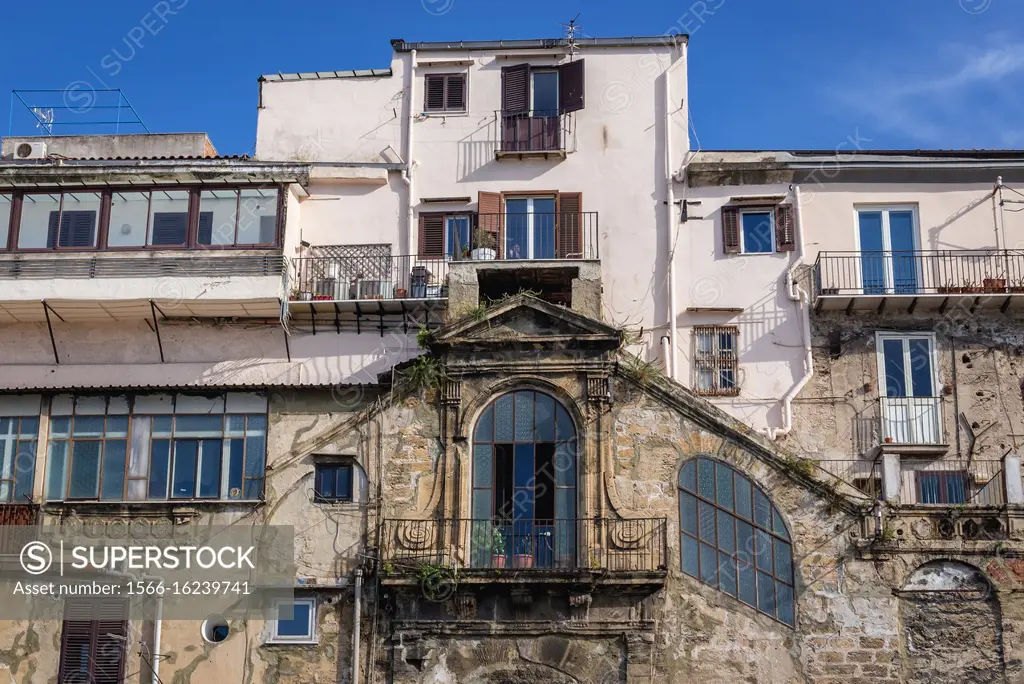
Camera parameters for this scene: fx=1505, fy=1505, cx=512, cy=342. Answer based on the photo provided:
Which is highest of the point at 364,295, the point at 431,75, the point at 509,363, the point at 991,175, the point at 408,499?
the point at 431,75

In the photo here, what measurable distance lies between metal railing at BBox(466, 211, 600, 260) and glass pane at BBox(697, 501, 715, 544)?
25.9 ft

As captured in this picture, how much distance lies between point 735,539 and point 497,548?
4685 millimetres

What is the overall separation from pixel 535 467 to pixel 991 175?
45.4 feet

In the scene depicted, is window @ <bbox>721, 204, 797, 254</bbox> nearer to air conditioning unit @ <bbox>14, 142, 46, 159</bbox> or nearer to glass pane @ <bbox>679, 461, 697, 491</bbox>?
glass pane @ <bbox>679, 461, 697, 491</bbox>

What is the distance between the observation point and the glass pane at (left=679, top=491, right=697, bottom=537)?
29.7 meters

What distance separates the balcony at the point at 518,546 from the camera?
96.0 feet

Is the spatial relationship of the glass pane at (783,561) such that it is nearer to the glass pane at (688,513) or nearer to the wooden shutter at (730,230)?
the glass pane at (688,513)

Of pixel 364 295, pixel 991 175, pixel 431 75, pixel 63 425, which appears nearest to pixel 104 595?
pixel 63 425

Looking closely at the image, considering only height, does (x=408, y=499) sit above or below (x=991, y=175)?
below

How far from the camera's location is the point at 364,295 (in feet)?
115

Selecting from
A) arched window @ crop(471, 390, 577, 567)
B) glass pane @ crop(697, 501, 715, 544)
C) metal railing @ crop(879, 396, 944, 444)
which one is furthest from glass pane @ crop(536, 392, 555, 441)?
metal railing @ crop(879, 396, 944, 444)

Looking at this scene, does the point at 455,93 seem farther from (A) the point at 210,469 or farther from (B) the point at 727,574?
(B) the point at 727,574

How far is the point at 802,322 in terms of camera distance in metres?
34.8

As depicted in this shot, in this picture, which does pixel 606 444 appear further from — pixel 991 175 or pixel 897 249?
pixel 991 175
